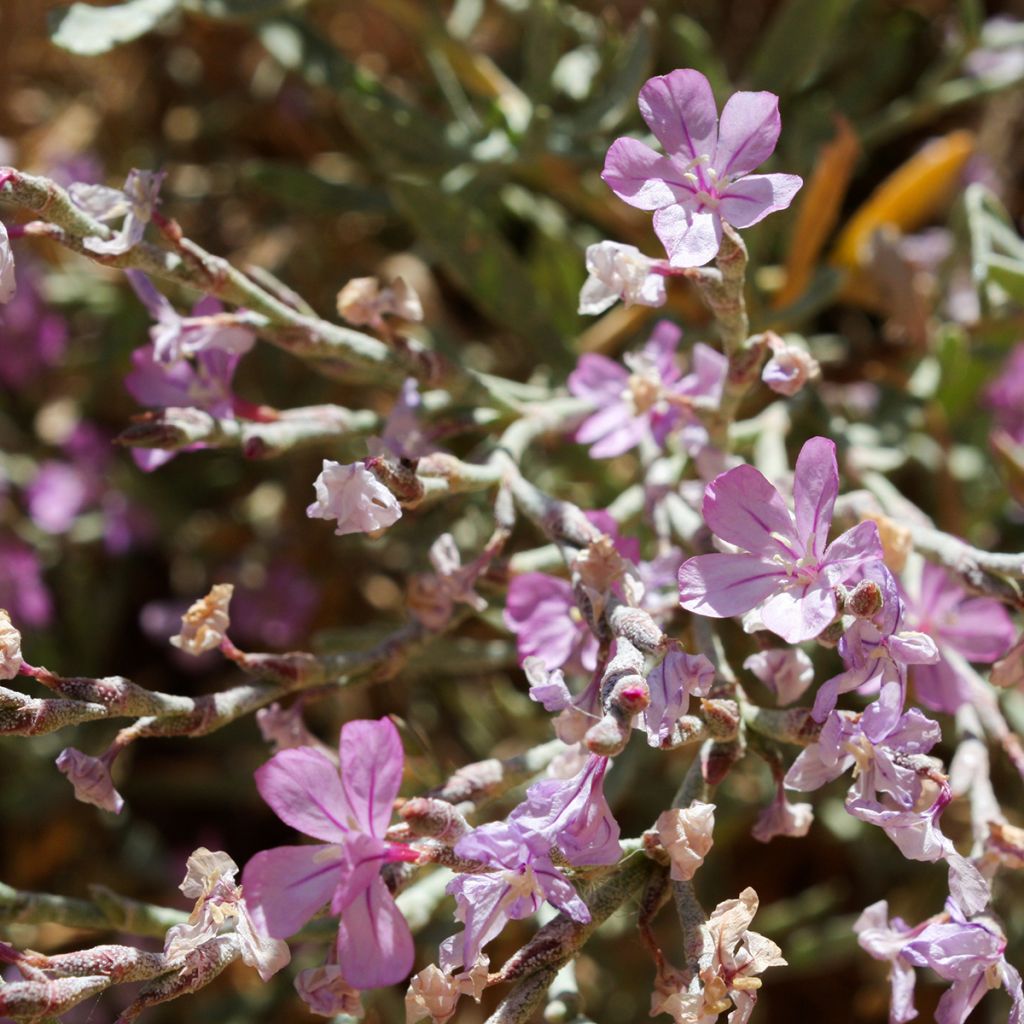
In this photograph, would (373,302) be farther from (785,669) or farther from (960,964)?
(960,964)

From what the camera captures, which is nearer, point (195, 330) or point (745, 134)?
point (745, 134)

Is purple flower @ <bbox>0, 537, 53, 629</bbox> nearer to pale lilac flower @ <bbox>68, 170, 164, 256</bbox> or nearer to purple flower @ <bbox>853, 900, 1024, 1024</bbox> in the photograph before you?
pale lilac flower @ <bbox>68, 170, 164, 256</bbox>

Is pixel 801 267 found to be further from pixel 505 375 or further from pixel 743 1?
pixel 743 1

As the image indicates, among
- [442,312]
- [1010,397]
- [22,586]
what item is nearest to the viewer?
[1010,397]

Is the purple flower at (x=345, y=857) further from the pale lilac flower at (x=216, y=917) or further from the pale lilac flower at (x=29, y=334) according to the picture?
the pale lilac flower at (x=29, y=334)

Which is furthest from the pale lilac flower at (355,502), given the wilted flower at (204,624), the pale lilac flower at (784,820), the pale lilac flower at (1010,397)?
the pale lilac flower at (1010,397)

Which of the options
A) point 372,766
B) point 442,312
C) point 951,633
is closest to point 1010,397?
point 951,633

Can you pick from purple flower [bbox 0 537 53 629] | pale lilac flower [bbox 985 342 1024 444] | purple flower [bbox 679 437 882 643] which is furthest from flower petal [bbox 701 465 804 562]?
purple flower [bbox 0 537 53 629]

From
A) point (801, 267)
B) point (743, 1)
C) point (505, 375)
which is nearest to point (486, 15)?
point (743, 1)
